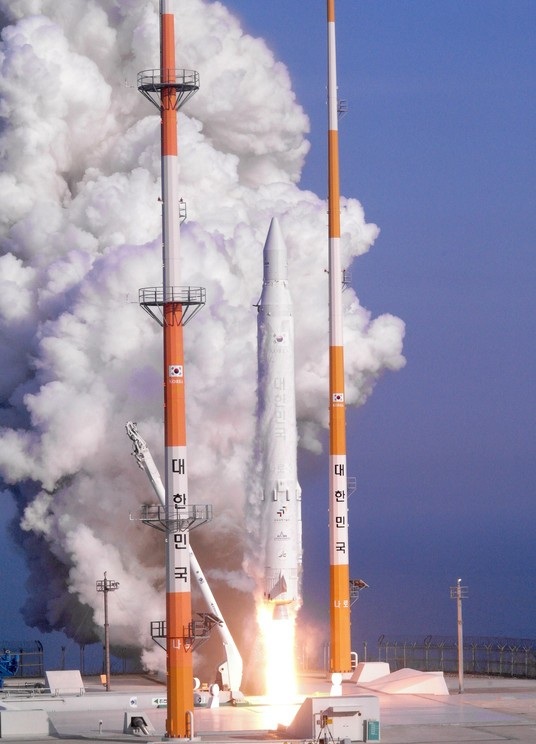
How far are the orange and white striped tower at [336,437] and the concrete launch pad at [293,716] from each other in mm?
2054

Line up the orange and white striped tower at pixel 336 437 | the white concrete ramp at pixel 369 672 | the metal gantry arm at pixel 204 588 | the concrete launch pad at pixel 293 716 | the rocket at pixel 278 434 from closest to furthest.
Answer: the concrete launch pad at pixel 293 716 → the orange and white striped tower at pixel 336 437 → the rocket at pixel 278 434 → the metal gantry arm at pixel 204 588 → the white concrete ramp at pixel 369 672

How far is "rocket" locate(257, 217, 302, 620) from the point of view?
63906 millimetres

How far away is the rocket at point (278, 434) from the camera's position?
6391 centimetres

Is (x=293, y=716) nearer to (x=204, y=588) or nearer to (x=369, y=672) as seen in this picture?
(x=204, y=588)

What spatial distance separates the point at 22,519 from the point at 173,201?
30397 mm

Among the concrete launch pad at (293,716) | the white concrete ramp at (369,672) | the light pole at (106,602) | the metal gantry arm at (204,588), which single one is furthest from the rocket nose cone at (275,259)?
the white concrete ramp at (369,672)

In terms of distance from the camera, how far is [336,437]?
6359 cm

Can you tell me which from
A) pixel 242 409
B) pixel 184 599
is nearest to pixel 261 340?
pixel 242 409

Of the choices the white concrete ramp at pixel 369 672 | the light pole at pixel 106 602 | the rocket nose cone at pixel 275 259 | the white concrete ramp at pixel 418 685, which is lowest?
the white concrete ramp at pixel 418 685

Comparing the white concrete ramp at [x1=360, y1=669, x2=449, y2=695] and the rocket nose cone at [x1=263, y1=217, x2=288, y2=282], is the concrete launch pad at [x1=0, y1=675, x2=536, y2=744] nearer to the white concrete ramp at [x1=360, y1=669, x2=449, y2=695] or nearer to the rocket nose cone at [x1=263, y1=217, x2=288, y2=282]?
the white concrete ramp at [x1=360, y1=669, x2=449, y2=695]

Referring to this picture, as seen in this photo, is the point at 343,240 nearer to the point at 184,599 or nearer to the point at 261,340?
the point at 261,340

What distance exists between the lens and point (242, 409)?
74938mm

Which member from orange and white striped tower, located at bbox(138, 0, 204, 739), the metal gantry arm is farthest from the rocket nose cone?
orange and white striped tower, located at bbox(138, 0, 204, 739)

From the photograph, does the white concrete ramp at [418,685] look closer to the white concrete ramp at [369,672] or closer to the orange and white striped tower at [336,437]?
the white concrete ramp at [369,672]
